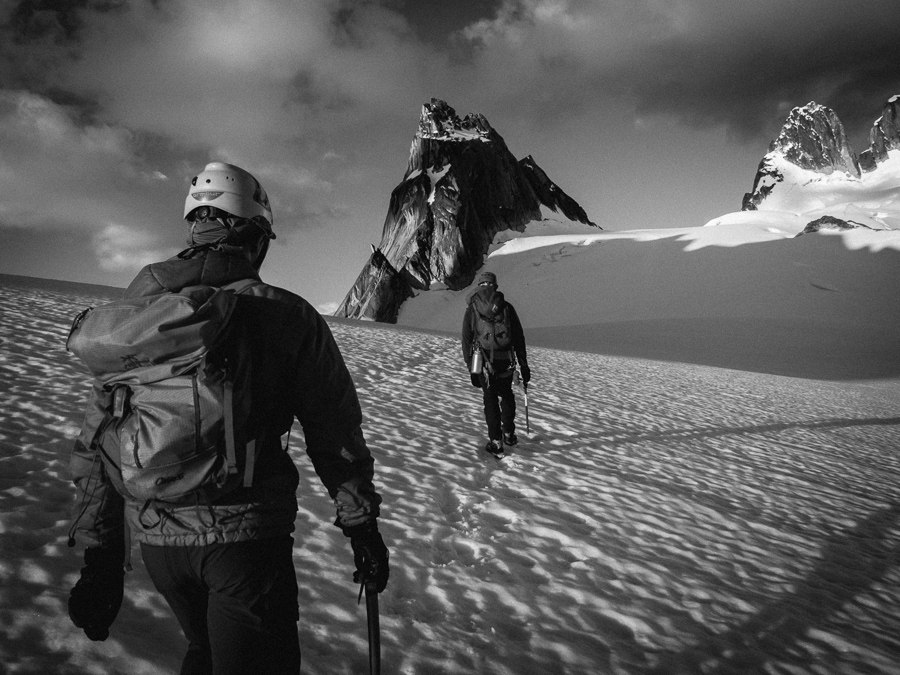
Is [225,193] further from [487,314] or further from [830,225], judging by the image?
[830,225]

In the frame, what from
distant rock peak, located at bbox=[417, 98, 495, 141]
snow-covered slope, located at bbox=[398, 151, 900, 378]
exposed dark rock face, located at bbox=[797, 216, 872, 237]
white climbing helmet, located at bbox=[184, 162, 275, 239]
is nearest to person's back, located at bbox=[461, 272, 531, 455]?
white climbing helmet, located at bbox=[184, 162, 275, 239]

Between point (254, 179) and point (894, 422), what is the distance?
1682 cm

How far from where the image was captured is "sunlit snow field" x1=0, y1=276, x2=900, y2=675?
2.81 metres

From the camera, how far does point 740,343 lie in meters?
28.0

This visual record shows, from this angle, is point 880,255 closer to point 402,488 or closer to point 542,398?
point 542,398

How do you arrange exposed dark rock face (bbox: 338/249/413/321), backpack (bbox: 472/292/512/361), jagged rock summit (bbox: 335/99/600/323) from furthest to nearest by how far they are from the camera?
jagged rock summit (bbox: 335/99/600/323) < exposed dark rock face (bbox: 338/249/413/321) < backpack (bbox: 472/292/512/361)

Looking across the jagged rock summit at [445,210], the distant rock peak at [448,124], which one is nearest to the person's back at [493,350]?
the jagged rock summit at [445,210]

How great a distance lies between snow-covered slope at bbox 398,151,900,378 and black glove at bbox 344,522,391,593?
2499 centimetres

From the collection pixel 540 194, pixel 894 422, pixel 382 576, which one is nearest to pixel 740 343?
pixel 894 422

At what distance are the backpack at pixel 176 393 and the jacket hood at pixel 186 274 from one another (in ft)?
0.38

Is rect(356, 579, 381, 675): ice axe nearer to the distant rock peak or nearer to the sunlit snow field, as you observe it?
the sunlit snow field

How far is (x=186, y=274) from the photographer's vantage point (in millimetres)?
1623

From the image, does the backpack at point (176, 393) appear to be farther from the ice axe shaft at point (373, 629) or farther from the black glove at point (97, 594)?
the ice axe shaft at point (373, 629)

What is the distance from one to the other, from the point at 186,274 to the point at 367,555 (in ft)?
4.18
